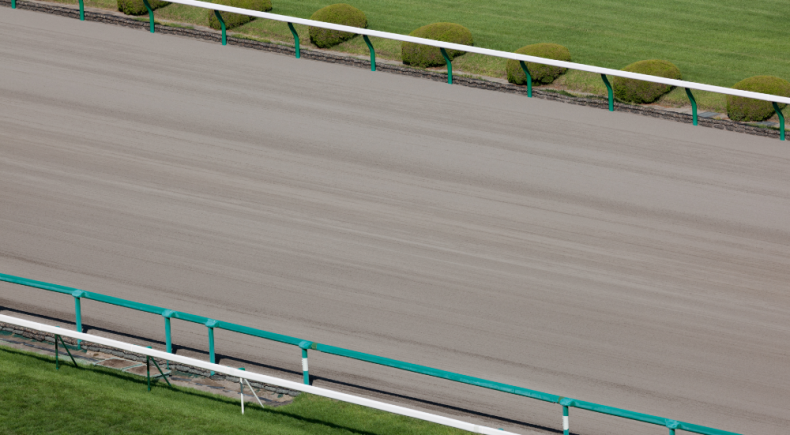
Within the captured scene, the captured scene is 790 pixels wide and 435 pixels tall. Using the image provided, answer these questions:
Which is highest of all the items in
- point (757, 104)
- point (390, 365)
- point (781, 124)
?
point (757, 104)

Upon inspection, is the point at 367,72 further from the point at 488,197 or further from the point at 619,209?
the point at 619,209

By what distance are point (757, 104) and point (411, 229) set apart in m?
4.01

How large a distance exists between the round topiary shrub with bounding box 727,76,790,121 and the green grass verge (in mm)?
5373

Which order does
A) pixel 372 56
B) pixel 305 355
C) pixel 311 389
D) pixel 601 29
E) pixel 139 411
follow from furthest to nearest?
1. pixel 601 29
2. pixel 372 56
3. pixel 305 355
4. pixel 139 411
5. pixel 311 389

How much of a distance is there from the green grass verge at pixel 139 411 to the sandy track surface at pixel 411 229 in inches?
17.6

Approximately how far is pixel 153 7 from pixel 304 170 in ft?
15.3

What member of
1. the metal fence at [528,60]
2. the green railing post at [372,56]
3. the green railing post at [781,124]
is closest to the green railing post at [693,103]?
the metal fence at [528,60]

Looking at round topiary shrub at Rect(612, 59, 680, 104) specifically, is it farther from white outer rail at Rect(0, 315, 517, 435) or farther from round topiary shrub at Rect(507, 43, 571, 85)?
white outer rail at Rect(0, 315, 517, 435)

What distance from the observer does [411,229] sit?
8211mm

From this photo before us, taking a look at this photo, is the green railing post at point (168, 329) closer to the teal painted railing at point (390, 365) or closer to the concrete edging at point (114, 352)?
the teal painted railing at point (390, 365)

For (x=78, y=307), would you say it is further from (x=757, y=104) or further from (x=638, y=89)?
(x=757, y=104)

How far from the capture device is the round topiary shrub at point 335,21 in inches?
450

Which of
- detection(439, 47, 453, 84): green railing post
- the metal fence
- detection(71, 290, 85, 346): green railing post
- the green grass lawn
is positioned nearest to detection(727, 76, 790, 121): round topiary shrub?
the metal fence

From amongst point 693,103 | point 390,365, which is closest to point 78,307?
point 390,365
